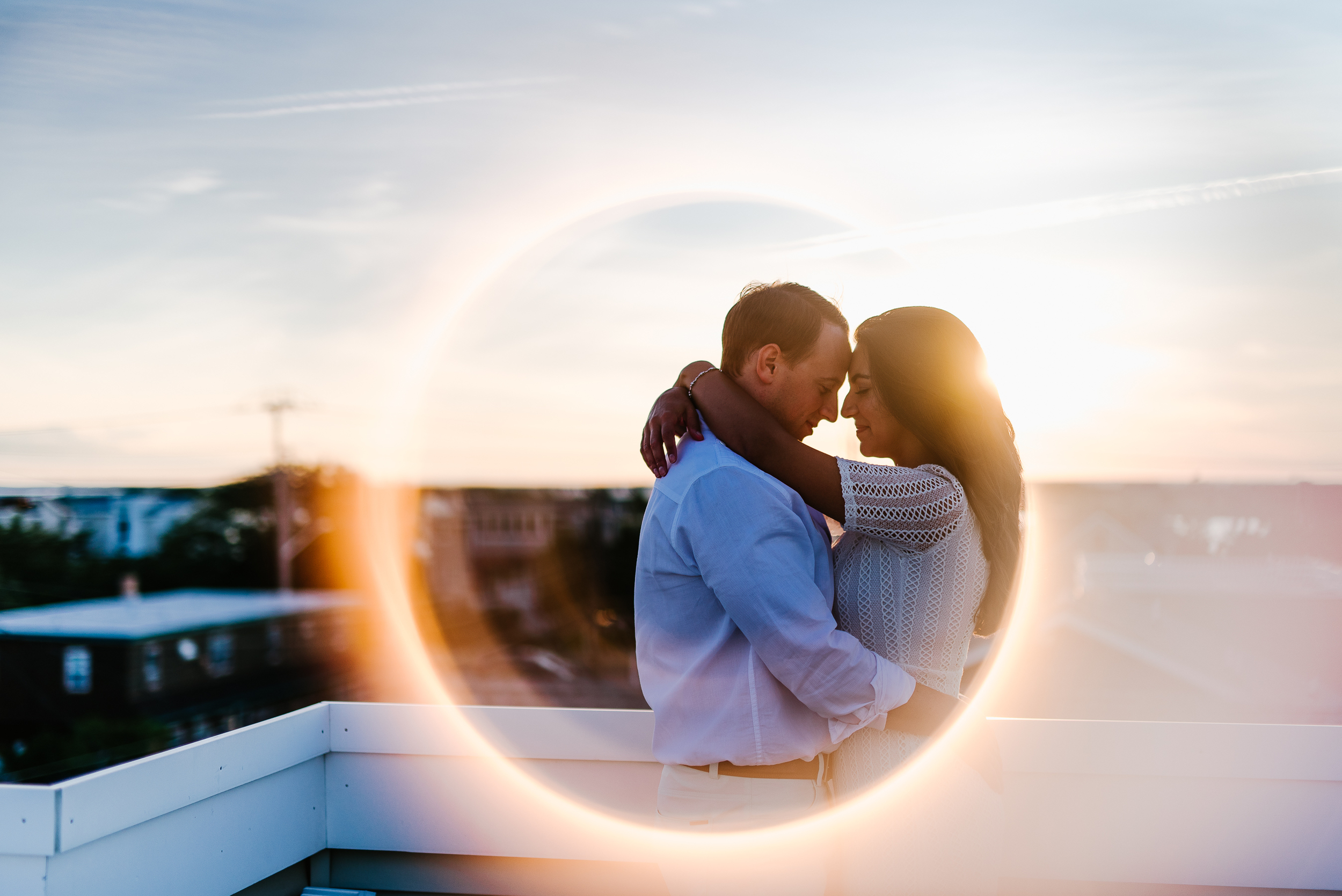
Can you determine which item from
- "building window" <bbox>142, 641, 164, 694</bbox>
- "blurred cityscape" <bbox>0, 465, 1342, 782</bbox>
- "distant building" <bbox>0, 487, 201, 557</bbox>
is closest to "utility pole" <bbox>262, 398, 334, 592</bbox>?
"blurred cityscape" <bbox>0, 465, 1342, 782</bbox>

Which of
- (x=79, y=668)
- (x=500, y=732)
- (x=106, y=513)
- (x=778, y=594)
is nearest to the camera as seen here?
(x=778, y=594)

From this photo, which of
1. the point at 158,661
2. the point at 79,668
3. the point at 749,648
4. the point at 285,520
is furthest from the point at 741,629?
the point at 285,520

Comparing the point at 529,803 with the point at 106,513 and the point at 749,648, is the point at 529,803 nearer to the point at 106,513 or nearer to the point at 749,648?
the point at 749,648

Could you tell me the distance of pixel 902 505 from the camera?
1.38m

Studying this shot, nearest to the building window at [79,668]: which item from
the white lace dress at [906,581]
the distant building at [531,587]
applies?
the distant building at [531,587]

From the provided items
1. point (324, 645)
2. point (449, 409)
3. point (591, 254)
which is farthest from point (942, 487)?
point (324, 645)

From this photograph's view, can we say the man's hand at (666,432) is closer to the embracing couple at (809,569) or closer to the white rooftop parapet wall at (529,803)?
the embracing couple at (809,569)

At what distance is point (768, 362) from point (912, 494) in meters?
0.34

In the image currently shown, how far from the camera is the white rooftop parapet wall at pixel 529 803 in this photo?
6.33 feet

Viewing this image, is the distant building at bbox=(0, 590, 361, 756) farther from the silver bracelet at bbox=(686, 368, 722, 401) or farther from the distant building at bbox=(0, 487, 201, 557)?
the silver bracelet at bbox=(686, 368, 722, 401)

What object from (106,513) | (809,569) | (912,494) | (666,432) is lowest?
(809,569)

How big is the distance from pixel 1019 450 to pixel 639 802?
133 cm

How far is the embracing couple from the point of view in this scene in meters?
1.31

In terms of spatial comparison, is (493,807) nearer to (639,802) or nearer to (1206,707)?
(639,802)
